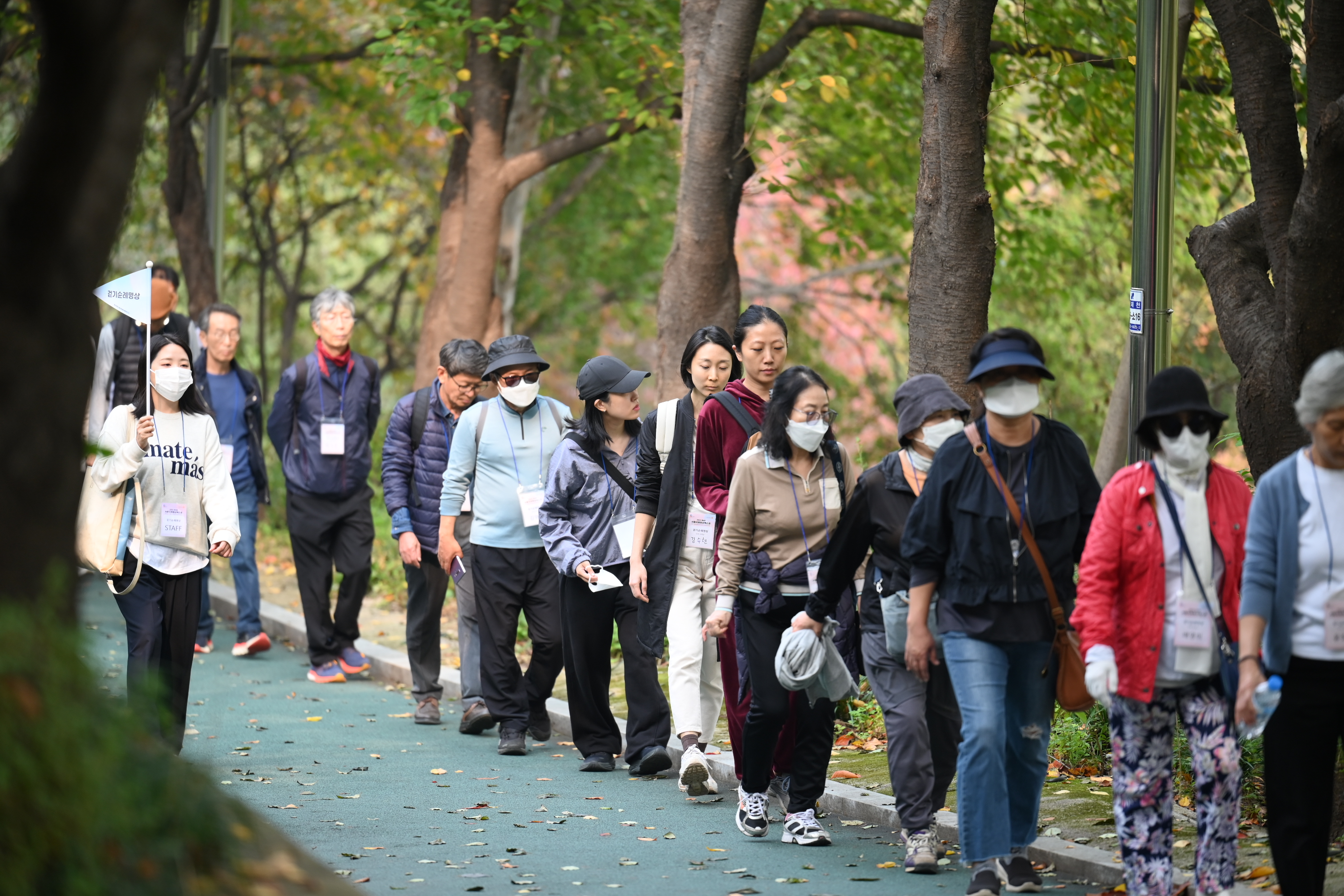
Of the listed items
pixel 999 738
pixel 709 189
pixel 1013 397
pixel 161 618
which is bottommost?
pixel 999 738

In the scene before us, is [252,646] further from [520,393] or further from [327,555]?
[520,393]

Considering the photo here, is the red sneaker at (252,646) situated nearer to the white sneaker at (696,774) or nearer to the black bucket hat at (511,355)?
the black bucket hat at (511,355)

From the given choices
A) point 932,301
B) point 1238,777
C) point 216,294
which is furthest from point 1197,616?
point 216,294

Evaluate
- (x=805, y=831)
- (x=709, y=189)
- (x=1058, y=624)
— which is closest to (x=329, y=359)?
(x=709, y=189)

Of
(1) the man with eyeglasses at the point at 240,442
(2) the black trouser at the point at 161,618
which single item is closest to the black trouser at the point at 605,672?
(2) the black trouser at the point at 161,618

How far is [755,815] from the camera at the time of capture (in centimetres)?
720

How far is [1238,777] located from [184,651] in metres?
5.17

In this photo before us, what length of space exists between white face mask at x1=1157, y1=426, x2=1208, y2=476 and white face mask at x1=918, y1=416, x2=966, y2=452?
113 centimetres

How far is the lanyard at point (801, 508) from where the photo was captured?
23.2 ft

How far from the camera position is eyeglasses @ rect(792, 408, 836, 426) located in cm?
703

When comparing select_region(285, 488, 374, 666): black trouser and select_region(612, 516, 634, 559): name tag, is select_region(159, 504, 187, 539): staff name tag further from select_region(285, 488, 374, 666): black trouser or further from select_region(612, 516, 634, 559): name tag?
select_region(285, 488, 374, 666): black trouser

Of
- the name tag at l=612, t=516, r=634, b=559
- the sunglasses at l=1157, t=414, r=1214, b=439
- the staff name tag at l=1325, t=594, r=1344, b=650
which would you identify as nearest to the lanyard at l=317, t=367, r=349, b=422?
the name tag at l=612, t=516, r=634, b=559

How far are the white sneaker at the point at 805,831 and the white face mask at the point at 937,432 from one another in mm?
1752

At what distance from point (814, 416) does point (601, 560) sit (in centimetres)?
207
